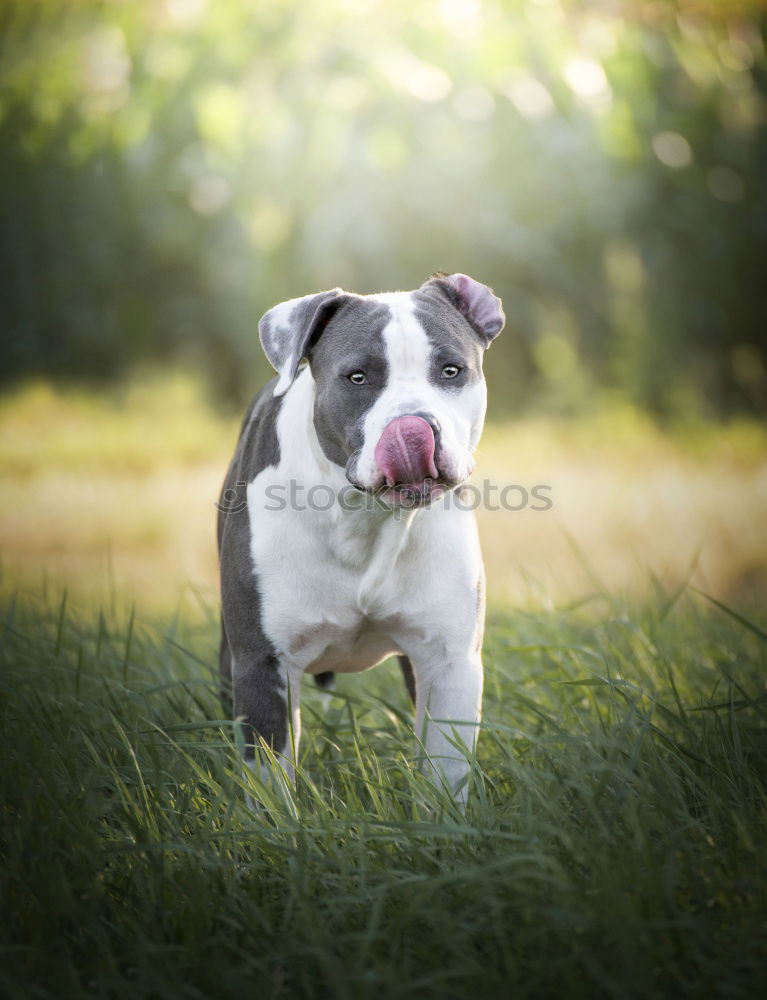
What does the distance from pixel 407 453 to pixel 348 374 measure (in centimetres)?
36

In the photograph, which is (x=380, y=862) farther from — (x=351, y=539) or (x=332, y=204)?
(x=332, y=204)

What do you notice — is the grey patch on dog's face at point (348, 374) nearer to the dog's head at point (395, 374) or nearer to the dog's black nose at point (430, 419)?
the dog's head at point (395, 374)

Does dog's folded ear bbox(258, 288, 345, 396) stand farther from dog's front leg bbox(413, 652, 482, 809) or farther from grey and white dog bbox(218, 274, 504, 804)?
dog's front leg bbox(413, 652, 482, 809)

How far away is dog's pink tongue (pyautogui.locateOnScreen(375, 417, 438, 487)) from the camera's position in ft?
7.75

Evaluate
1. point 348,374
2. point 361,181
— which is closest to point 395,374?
point 348,374

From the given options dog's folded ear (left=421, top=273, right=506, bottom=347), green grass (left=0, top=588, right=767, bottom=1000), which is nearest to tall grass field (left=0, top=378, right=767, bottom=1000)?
green grass (left=0, top=588, right=767, bottom=1000)

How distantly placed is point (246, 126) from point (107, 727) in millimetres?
5627

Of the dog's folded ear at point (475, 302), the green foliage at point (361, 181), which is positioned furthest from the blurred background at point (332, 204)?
the dog's folded ear at point (475, 302)

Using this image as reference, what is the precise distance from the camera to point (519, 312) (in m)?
7.77

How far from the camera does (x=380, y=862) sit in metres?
2.31

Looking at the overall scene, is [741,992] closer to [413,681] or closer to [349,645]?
[349,645]

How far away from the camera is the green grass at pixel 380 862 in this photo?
76.9 inches

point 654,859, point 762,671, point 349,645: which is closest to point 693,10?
point 762,671

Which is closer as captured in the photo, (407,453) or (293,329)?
(407,453)
